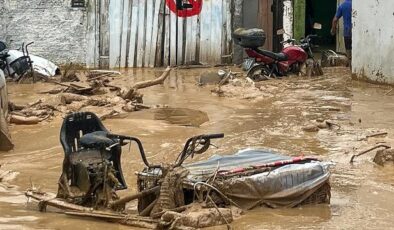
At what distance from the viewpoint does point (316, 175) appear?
6082mm

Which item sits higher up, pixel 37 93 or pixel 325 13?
pixel 325 13

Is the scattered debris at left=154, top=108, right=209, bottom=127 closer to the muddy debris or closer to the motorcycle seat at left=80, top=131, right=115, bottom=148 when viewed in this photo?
the muddy debris

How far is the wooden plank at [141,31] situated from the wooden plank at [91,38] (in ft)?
2.96

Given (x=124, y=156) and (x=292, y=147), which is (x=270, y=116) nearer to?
(x=292, y=147)

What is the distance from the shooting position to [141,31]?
54.7 ft

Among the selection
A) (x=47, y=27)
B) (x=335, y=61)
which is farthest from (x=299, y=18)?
(x=47, y=27)

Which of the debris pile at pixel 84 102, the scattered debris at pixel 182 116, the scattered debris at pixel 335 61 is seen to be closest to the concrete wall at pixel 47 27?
the debris pile at pixel 84 102

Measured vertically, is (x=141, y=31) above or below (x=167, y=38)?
above

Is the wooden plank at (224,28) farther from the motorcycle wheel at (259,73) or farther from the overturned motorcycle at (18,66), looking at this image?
the overturned motorcycle at (18,66)

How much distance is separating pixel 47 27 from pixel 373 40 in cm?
684

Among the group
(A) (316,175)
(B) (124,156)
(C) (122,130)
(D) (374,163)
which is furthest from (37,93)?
(A) (316,175)

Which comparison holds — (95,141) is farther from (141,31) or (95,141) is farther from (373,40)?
(141,31)

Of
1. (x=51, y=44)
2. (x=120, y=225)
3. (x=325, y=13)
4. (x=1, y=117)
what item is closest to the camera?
(x=120, y=225)

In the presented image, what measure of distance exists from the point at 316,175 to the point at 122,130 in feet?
12.4
